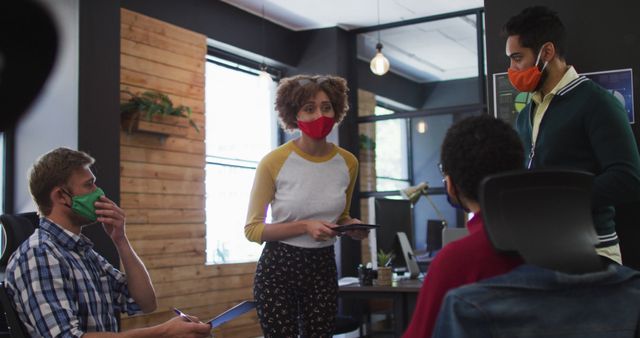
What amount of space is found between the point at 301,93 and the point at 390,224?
2080mm

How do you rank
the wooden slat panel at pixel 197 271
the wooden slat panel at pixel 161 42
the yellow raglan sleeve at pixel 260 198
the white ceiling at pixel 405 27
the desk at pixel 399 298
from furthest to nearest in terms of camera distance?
1. the white ceiling at pixel 405 27
2. the wooden slat panel at pixel 197 271
3. the wooden slat panel at pixel 161 42
4. the desk at pixel 399 298
5. the yellow raglan sleeve at pixel 260 198

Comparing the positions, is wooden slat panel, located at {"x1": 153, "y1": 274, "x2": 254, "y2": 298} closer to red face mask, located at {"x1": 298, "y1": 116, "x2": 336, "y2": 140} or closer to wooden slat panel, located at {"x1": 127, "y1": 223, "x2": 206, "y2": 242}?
wooden slat panel, located at {"x1": 127, "y1": 223, "x2": 206, "y2": 242}

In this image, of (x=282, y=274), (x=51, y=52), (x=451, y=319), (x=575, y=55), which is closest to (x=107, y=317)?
(x=282, y=274)

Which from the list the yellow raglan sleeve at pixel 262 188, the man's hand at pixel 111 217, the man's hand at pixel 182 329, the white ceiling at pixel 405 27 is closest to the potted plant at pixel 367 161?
the white ceiling at pixel 405 27

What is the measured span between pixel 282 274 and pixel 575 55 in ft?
4.70

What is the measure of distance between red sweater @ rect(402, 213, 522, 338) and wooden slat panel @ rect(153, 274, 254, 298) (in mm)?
4875

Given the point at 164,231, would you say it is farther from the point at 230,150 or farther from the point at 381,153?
the point at 381,153

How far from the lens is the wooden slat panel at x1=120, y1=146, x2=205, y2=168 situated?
5688mm

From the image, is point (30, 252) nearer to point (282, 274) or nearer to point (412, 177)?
point (282, 274)

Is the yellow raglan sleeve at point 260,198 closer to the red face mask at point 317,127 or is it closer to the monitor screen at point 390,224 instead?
the red face mask at point 317,127

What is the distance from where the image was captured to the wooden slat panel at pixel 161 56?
5742 millimetres

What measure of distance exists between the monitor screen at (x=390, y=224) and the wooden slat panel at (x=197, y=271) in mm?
2190

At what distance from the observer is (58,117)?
4594mm

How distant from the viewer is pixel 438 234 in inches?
235
